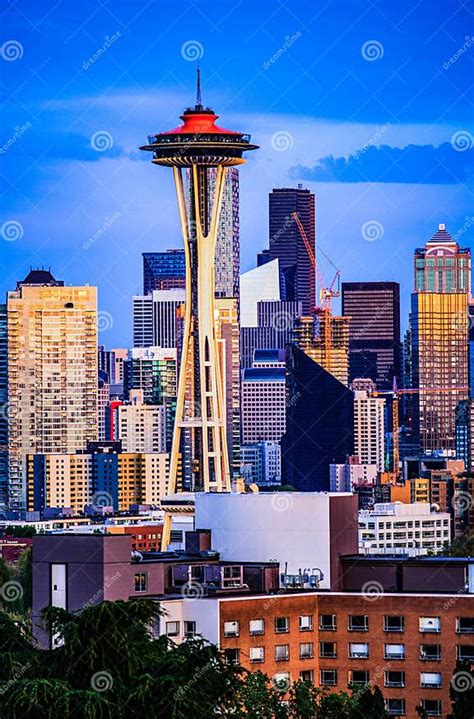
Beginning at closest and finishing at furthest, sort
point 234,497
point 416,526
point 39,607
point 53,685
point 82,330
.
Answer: point 53,685
point 39,607
point 234,497
point 416,526
point 82,330

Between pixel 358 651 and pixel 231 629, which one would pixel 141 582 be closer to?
pixel 231 629

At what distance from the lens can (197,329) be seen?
10612 centimetres

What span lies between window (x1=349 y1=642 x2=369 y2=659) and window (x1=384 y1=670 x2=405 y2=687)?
62 cm

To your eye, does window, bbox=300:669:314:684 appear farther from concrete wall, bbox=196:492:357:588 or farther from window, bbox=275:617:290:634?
concrete wall, bbox=196:492:357:588

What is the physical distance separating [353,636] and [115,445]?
420 feet

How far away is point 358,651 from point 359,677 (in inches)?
20.3

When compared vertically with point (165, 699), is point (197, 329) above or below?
above

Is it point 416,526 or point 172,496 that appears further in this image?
point 416,526

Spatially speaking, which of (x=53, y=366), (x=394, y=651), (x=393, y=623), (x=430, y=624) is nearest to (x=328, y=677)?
(x=394, y=651)

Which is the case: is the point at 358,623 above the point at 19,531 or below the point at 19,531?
above

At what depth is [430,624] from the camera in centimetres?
4622

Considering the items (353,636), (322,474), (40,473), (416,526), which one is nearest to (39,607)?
(353,636)

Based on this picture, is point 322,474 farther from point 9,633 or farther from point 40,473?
point 9,633

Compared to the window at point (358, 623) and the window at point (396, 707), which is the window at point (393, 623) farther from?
the window at point (396, 707)
